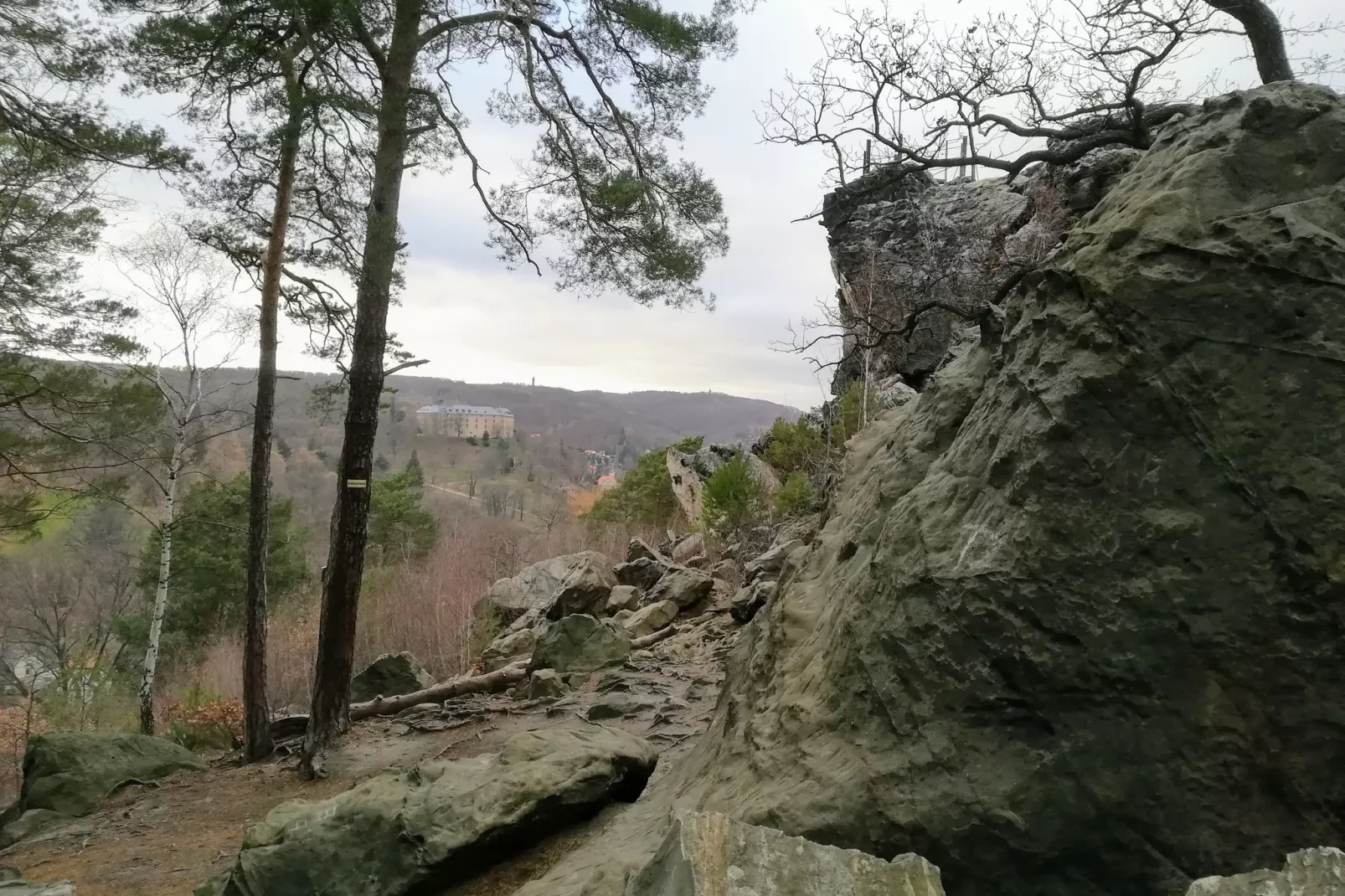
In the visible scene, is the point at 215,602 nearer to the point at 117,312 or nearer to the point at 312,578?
the point at 312,578

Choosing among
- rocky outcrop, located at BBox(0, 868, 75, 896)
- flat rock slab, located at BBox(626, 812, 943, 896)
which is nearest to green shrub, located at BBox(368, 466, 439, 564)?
rocky outcrop, located at BBox(0, 868, 75, 896)

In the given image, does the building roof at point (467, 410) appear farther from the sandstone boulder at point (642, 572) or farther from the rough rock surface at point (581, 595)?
the rough rock surface at point (581, 595)

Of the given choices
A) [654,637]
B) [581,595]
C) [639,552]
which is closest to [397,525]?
[639,552]

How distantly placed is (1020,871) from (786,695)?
912 mm

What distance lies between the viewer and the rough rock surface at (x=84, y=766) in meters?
6.23

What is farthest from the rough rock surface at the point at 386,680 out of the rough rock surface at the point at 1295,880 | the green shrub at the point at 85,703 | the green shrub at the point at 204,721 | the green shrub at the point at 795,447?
the green shrub at the point at 795,447

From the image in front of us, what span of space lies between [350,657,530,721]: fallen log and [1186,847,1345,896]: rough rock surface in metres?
8.04

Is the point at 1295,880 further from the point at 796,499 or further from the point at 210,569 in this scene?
the point at 210,569

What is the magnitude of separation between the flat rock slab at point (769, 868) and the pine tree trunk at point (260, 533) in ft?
22.9

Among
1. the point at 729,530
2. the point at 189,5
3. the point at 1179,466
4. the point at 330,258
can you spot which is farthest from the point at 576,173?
the point at 729,530

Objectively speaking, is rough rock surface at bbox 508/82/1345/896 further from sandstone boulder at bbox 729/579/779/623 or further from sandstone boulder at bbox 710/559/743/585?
sandstone boulder at bbox 710/559/743/585

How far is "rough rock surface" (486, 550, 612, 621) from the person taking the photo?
13.5 meters

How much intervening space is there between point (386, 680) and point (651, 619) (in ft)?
11.6

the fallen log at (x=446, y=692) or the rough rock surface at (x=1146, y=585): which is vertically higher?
the rough rock surface at (x=1146, y=585)
